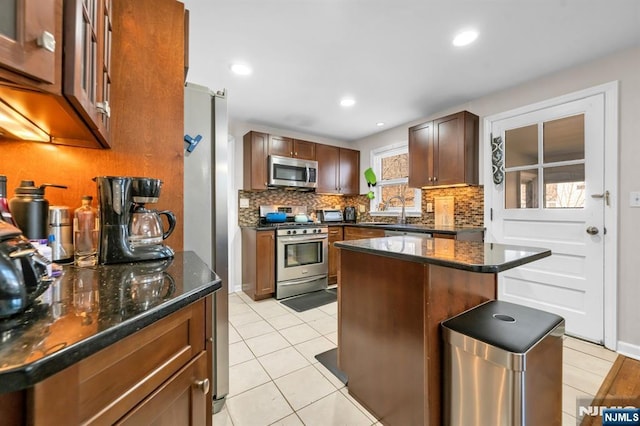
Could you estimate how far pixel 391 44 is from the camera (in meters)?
2.03

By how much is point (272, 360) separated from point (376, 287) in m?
1.11

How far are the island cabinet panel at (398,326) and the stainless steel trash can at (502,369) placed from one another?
8 cm

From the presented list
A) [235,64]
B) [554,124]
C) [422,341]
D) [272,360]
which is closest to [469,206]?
[554,124]

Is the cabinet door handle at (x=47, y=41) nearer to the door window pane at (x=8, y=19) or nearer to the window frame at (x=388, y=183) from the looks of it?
the door window pane at (x=8, y=19)

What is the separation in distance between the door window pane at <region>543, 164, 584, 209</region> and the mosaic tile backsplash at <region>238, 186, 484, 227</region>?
1.93ft

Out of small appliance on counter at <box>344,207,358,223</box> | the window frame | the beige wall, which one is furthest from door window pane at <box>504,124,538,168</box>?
small appliance on counter at <box>344,207,358,223</box>

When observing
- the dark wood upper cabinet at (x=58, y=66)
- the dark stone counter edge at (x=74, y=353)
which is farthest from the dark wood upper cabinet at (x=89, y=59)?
the dark stone counter edge at (x=74, y=353)

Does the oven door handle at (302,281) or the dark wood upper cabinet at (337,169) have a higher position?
the dark wood upper cabinet at (337,169)

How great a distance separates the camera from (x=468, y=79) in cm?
255

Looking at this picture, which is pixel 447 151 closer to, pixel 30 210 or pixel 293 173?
pixel 293 173

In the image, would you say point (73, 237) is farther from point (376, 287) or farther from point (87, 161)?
point (376, 287)

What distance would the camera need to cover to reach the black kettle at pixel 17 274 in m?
0.49

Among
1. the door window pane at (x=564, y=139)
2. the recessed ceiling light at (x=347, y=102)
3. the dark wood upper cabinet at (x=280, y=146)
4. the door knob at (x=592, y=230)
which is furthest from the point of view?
the dark wood upper cabinet at (x=280, y=146)

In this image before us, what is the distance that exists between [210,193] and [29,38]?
1007 mm
